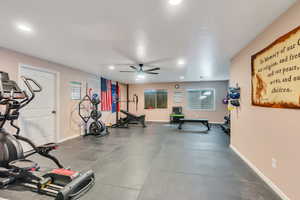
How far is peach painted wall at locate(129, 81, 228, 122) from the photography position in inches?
311

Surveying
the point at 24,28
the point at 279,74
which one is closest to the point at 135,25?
the point at 24,28

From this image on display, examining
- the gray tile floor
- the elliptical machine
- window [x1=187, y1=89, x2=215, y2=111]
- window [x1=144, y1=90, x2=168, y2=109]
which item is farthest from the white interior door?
window [x1=187, y1=89, x2=215, y2=111]

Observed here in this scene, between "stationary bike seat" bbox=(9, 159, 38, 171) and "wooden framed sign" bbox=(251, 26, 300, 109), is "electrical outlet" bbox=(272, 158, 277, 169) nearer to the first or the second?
"wooden framed sign" bbox=(251, 26, 300, 109)

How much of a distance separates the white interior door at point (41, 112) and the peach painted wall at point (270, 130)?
5.07 metres

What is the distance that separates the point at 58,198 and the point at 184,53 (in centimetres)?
346

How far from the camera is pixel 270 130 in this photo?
2.09m

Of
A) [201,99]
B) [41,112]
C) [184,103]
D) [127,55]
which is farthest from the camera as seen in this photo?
[184,103]

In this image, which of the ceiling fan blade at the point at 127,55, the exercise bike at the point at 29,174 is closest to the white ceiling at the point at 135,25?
the ceiling fan blade at the point at 127,55

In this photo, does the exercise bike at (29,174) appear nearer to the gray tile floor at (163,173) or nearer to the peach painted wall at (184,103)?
the gray tile floor at (163,173)

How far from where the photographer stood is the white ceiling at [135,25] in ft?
5.50

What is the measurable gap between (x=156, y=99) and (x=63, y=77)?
5494 millimetres

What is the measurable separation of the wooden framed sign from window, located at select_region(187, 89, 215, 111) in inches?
230

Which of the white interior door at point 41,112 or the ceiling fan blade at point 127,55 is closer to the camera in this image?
the ceiling fan blade at point 127,55

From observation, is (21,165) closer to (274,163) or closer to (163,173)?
(163,173)
